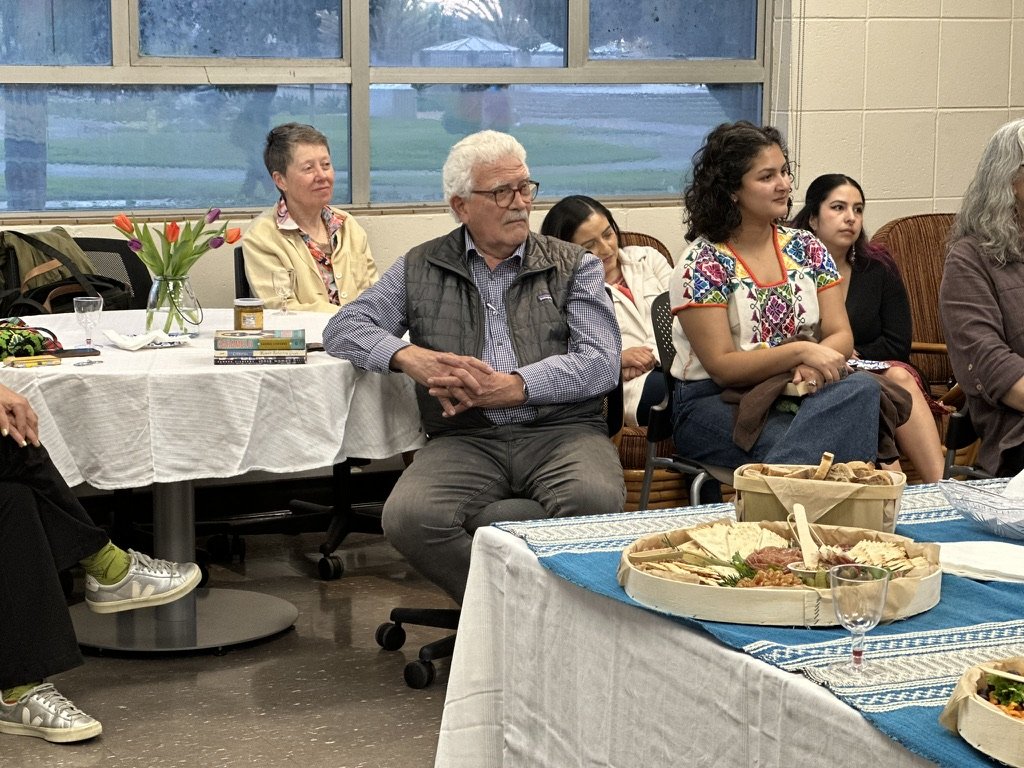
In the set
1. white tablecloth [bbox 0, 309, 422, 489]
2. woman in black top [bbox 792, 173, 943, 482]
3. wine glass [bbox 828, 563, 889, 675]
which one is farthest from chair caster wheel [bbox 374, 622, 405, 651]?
wine glass [bbox 828, 563, 889, 675]

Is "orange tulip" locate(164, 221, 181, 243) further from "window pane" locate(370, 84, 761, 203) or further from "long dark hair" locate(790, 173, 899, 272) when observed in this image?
"long dark hair" locate(790, 173, 899, 272)

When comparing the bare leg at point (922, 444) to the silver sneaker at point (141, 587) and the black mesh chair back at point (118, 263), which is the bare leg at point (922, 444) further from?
the black mesh chair back at point (118, 263)

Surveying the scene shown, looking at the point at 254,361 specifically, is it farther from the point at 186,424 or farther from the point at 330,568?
the point at 330,568

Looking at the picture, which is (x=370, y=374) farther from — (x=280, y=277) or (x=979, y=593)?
(x=979, y=593)

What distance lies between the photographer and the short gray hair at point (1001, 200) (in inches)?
140

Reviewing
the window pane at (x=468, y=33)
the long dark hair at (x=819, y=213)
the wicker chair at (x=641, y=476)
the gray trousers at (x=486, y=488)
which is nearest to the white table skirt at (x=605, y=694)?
the gray trousers at (x=486, y=488)

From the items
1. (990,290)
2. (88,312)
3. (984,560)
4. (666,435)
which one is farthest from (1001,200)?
(88,312)

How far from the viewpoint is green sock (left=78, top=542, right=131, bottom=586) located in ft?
10.8

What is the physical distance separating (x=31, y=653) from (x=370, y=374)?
0.97m

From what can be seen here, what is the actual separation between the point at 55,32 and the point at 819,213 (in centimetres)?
251

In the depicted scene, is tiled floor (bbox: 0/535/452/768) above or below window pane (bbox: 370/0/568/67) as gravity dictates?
below

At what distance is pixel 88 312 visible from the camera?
3547 mm

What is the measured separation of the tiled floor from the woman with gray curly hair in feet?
4.79

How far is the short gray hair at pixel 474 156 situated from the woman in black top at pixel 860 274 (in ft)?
4.82
